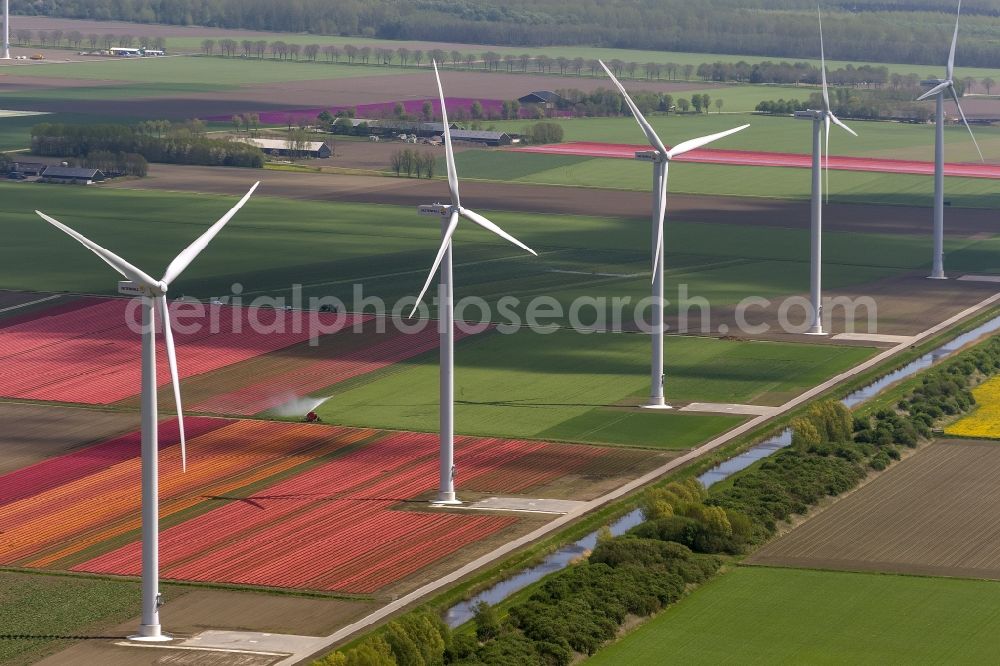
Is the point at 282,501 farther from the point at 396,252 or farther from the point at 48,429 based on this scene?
the point at 396,252

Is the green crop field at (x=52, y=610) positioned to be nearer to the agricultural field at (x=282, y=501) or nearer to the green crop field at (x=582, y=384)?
the agricultural field at (x=282, y=501)

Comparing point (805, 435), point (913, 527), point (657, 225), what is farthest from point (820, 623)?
point (657, 225)

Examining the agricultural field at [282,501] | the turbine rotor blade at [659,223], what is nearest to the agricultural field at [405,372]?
the agricultural field at [282,501]

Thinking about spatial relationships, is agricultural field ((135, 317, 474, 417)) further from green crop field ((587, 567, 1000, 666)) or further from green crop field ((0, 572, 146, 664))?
green crop field ((587, 567, 1000, 666))

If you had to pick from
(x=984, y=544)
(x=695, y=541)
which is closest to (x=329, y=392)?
(x=695, y=541)

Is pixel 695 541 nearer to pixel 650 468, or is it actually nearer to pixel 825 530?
pixel 825 530

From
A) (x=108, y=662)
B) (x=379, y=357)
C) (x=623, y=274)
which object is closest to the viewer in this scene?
(x=108, y=662)
